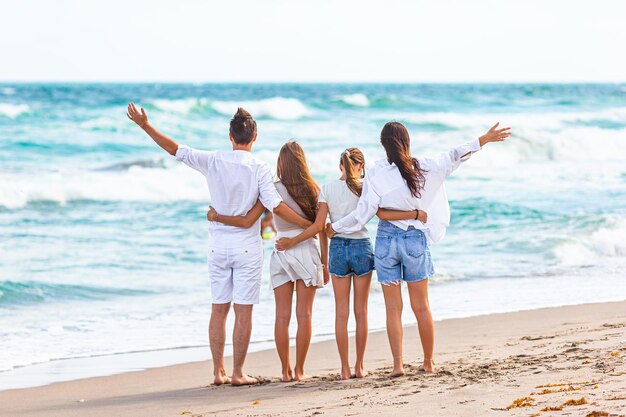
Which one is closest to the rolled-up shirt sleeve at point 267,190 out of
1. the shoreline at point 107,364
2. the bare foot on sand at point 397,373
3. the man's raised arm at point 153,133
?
the man's raised arm at point 153,133

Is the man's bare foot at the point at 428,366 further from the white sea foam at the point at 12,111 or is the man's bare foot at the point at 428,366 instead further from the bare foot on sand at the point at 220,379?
the white sea foam at the point at 12,111

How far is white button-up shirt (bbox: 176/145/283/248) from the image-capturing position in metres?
Answer: 5.65

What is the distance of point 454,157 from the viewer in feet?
18.2

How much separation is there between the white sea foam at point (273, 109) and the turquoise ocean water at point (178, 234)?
Result: 23.2 feet

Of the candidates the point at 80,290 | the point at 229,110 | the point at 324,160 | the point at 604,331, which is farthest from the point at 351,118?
the point at 604,331

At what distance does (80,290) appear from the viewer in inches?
385

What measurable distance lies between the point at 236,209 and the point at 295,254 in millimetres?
459

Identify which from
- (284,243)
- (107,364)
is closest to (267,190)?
(284,243)

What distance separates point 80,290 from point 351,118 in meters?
30.5

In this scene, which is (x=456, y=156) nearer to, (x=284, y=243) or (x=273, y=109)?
(x=284, y=243)

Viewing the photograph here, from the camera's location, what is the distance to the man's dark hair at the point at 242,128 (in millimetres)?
5660

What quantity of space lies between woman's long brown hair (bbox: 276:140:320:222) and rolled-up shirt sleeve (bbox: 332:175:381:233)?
0.26 m

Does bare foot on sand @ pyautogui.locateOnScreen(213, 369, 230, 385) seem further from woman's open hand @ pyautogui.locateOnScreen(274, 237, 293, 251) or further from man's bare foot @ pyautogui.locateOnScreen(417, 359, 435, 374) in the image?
man's bare foot @ pyautogui.locateOnScreen(417, 359, 435, 374)

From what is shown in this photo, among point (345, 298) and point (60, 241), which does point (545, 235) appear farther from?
point (345, 298)
